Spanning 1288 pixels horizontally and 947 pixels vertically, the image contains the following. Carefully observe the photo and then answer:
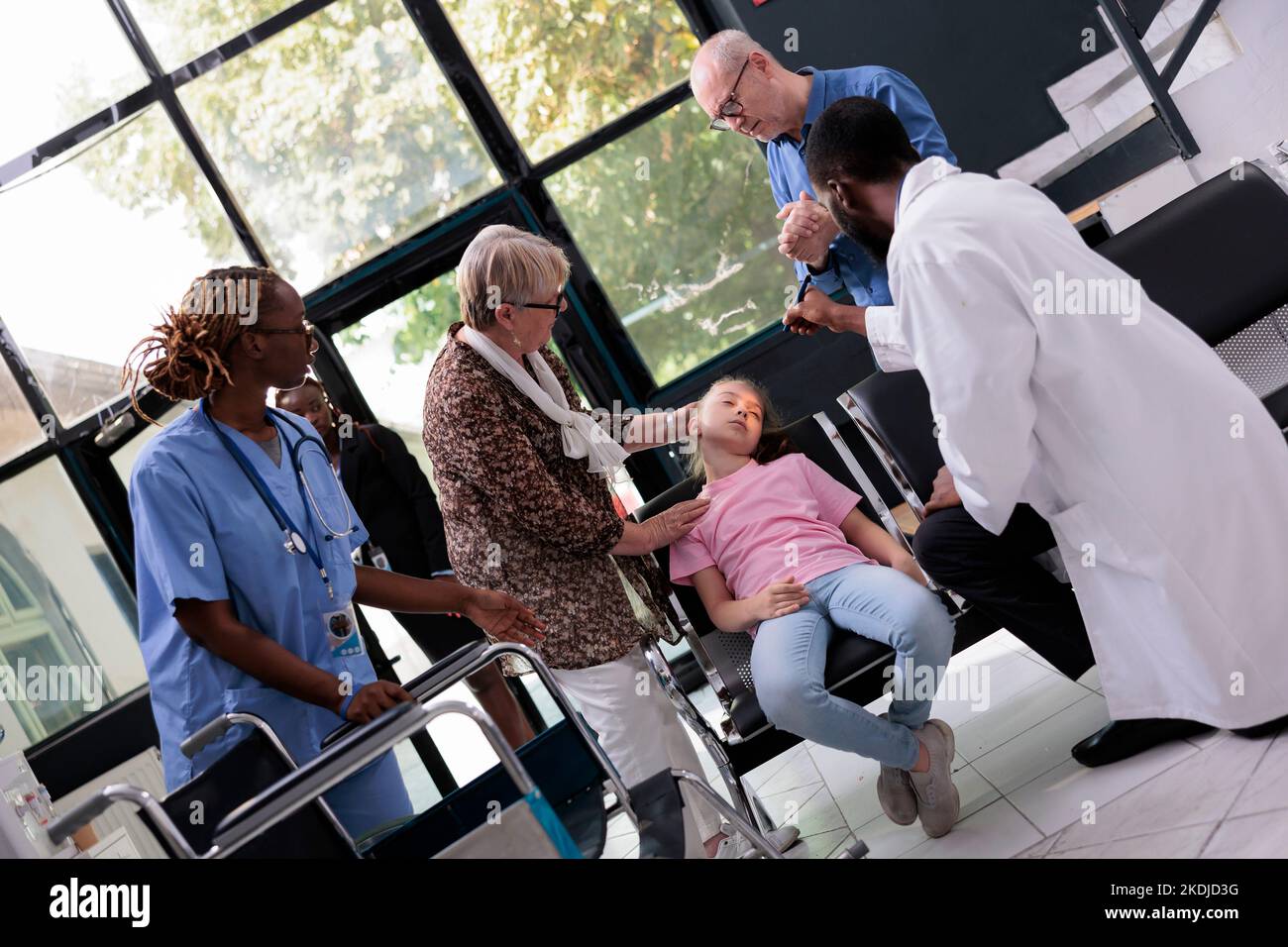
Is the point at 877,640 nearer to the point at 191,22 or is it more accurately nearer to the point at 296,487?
the point at 296,487

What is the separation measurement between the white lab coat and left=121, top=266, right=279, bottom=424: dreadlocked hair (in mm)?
1303

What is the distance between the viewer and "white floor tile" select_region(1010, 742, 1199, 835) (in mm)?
2301

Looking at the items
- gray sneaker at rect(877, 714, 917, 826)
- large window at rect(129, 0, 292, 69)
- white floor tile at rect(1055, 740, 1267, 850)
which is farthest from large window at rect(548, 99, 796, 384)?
white floor tile at rect(1055, 740, 1267, 850)

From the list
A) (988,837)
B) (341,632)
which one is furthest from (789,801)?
(341,632)

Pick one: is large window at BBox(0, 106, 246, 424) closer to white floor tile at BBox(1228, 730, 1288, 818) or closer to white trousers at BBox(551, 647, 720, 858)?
white trousers at BBox(551, 647, 720, 858)

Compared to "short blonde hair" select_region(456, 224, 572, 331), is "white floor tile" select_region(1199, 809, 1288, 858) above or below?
below

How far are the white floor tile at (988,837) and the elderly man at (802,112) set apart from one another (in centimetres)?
139

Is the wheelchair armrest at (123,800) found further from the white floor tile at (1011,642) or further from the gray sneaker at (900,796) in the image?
the white floor tile at (1011,642)

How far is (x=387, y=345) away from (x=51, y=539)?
1.64m

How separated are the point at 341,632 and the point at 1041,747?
5.65 feet

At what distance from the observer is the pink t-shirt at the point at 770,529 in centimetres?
291

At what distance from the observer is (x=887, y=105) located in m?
2.93

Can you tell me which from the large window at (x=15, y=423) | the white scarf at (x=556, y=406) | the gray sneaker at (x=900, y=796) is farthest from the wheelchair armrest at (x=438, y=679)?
the large window at (x=15, y=423)
